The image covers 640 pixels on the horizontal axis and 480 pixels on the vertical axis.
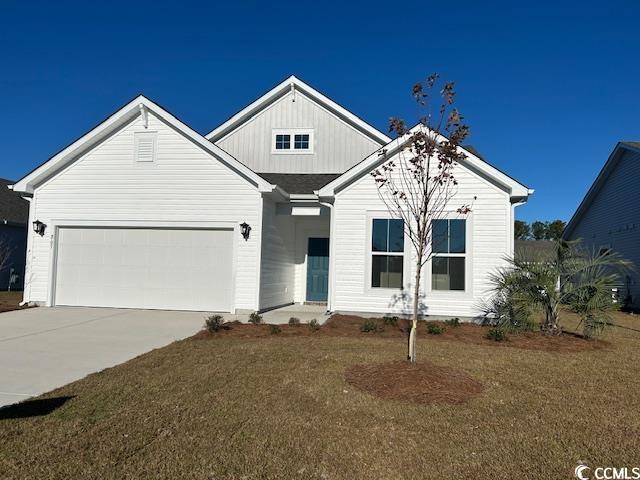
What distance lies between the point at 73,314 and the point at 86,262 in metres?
1.85

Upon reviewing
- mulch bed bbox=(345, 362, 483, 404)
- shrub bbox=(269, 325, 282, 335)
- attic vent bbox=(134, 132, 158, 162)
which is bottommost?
mulch bed bbox=(345, 362, 483, 404)

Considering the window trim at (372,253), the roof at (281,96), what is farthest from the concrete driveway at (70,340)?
the roof at (281,96)

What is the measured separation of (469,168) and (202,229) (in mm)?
7174

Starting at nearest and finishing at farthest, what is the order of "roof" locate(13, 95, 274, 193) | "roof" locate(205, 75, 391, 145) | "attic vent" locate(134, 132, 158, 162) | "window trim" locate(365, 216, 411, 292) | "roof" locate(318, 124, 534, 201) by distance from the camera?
"roof" locate(318, 124, 534, 201)
"window trim" locate(365, 216, 411, 292)
"roof" locate(13, 95, 274, 193)
"attic vent" locate(134, 132, 158, 162)
"roof" locate(205, 75, 391, 145)

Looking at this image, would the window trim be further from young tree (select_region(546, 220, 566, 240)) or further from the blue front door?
young tree (select_region(546, 220, 566, 240))

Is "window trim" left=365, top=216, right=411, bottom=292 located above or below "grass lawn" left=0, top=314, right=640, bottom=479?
above

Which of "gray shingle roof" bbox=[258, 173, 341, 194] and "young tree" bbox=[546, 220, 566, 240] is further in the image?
"young tree" bbox=[546, 220, 566, 240]

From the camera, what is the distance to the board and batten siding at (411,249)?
10.8 metres

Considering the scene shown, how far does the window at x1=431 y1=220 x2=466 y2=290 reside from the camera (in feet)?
35.9

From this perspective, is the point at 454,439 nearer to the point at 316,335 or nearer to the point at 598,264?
the point at 316,335

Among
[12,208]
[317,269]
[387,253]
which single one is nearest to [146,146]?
[317,269]

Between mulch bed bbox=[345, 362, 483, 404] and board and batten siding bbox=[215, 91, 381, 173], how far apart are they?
9846mm

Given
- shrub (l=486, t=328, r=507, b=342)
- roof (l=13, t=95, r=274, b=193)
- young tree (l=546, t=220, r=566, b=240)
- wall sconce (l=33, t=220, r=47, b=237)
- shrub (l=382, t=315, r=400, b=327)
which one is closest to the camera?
shrub (l=486, t=328, r=507, b=342)

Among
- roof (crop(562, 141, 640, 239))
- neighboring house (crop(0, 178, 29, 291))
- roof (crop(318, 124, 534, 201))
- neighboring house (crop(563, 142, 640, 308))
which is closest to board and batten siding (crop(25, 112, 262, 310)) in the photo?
roof (crop(318, 124, 534, 201))
